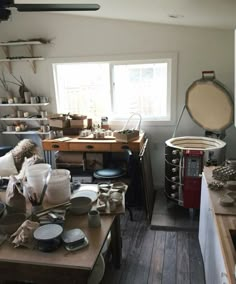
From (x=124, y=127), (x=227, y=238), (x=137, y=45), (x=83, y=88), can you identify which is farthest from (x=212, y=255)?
(x=83, y=88)

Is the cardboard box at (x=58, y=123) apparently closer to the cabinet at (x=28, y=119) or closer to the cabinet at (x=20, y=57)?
the cabinet at (x=28, y=119)

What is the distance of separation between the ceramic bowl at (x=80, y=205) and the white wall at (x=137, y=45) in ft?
6.72

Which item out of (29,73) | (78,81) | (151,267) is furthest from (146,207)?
(29,73)

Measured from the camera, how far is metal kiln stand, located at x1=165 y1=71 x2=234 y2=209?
283 cm

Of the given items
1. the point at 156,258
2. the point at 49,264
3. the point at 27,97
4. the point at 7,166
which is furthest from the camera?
the point at 27,97

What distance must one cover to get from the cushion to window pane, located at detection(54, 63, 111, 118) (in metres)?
1.04

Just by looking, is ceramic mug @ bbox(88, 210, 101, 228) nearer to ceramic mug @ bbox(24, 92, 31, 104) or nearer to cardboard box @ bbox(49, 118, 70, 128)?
cardboard box @ bbox(49, 118, 70, 128)

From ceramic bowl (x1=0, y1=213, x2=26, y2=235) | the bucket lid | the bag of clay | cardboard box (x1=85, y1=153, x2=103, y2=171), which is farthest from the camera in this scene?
cardboard box (x1=85, y1=153, x2=103, y2=171)

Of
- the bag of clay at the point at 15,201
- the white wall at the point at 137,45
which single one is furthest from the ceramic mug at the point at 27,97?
the bag of clay at the point at 15,201

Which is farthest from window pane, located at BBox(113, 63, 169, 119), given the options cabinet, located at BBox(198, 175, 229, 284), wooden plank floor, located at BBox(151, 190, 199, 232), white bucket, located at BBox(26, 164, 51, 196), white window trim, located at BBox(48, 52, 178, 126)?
white bucket, located at BBox(26, 164, 51, 196)

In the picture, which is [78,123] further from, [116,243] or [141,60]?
[116,243]

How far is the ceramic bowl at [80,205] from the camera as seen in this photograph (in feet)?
5.80

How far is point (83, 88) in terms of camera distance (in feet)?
12.9

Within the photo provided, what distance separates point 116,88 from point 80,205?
7.66ft
